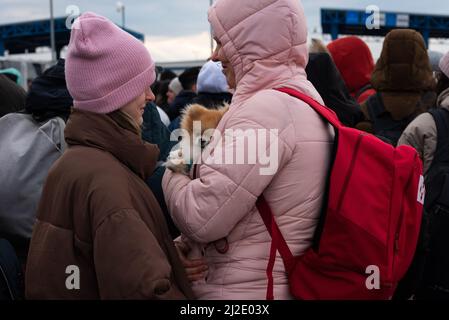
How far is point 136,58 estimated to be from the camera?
1681mm

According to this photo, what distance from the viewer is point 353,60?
4.01m

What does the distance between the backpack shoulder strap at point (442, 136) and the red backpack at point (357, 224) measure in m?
0.94

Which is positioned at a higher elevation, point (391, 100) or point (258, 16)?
point (258, 16)

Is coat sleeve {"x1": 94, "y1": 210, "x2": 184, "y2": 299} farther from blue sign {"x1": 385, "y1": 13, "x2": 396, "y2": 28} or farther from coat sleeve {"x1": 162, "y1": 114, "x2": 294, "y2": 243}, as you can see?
blue sign {"x1": 385, "y1": 13, "x2": 396, "y2": 28}

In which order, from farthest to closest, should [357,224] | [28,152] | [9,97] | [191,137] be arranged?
[9,97] → [28,152] → [191,137] → [357,224]

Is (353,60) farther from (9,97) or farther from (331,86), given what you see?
(9,97)

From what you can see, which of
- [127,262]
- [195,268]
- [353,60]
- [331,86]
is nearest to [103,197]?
[127,262]

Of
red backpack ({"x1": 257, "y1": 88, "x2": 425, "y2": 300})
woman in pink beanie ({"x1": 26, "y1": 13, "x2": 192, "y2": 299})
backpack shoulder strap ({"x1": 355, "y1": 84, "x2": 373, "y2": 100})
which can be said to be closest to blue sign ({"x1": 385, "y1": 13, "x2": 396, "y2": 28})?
backpack shoulder strap ({"x1": 355, "y1": 84, "x2": 373, "y2": 100})

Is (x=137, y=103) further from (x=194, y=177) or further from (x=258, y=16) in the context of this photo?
(x=258, y=16)

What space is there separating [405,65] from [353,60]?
792 millimetres

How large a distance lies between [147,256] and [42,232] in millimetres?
334

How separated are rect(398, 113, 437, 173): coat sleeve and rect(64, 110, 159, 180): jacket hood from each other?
152 centimetres

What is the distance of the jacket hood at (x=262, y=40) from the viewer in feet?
5.28
